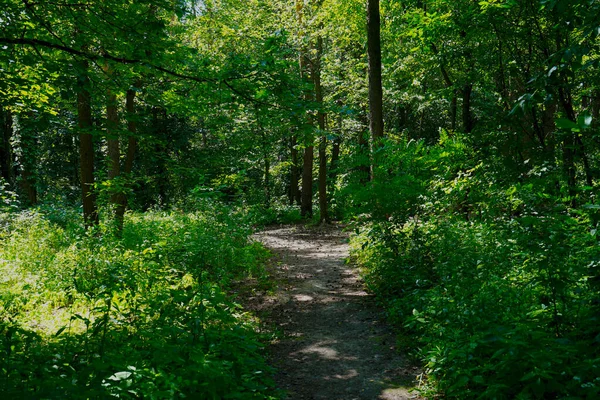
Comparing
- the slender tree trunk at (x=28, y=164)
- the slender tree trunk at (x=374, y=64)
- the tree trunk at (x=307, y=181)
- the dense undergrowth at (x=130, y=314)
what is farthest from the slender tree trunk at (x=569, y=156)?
the slender tree trunk at (x=28, y=164)

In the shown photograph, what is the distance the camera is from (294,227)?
2066cm

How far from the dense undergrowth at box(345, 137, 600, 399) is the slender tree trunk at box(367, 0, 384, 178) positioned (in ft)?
4.36

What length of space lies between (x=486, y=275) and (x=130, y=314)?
4.80m

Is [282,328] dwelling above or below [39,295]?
below

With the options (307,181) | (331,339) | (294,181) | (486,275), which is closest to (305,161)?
(307,181)

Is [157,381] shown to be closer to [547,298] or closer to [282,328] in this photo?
[282,328]

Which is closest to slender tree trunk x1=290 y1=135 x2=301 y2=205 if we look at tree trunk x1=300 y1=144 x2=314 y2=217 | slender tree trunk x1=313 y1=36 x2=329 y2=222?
tree trunk x1=300 y1=144 x2=314 y2=217

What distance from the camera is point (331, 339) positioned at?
6492 mm

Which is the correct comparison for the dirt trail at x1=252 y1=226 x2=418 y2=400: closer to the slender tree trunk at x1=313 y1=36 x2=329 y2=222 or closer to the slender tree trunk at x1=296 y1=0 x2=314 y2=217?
the slender tree trunk at x1=313 y1=36 x2=329 y2=222

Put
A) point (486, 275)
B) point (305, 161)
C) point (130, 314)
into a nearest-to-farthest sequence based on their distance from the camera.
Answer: point (130, 314) < point (486, 275) < point (305, 161)

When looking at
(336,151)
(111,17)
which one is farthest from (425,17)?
(336,151)

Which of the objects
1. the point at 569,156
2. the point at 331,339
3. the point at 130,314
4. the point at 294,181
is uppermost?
the point at 294,181

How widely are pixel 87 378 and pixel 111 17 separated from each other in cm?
457

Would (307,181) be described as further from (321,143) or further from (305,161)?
(321,143)
